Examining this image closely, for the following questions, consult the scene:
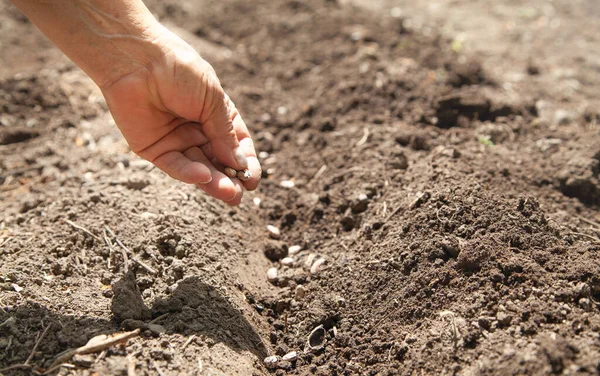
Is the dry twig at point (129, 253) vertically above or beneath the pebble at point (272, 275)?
above

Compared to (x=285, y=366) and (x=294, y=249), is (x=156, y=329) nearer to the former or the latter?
(x=285, y=366)

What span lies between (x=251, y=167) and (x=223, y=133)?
0.22 metres

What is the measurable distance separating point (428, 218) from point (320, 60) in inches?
94.3

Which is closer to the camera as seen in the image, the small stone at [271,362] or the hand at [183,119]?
the small stone at [271,362]

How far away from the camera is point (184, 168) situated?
2404 millimetres

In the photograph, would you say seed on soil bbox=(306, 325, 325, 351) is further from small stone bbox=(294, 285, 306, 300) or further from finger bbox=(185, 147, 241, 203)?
finger bbox=(185, 147, 241, 203)

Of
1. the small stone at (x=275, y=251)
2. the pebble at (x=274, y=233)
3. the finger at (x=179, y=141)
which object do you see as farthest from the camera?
the pebble at (x=274, y=233)

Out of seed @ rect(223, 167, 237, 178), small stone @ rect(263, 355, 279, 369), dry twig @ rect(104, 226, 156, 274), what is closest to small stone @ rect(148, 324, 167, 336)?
dry twig @ rect(104, 226, 156, 274)

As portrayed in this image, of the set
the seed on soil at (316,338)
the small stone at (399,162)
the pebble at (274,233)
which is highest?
the small stone at (399,162)

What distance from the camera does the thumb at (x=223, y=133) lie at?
2521 millimetres

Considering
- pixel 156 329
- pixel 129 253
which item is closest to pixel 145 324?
pixel 156 329

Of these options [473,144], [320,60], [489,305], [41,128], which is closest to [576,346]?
[489,305]

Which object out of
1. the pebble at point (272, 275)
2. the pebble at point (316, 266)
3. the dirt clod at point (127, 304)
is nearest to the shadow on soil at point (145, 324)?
the dirt clod at point (127, 304)

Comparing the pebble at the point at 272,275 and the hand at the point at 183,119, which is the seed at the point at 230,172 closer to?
the hand at the point at 183,119
